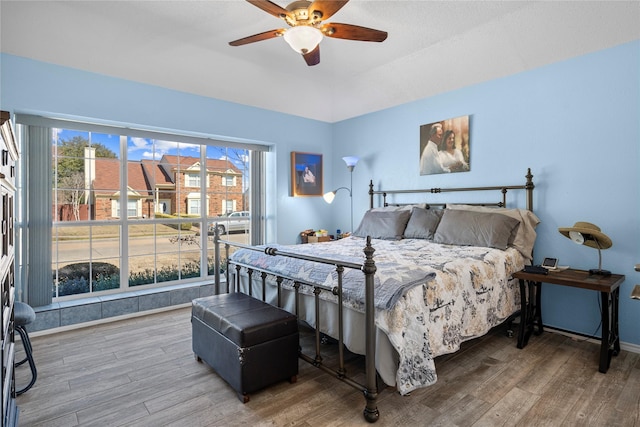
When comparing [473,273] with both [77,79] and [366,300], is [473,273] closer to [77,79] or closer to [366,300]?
[366,300]

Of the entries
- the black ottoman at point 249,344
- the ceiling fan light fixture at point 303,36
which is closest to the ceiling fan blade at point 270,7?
the ceiling fan light fixture at point 303,36

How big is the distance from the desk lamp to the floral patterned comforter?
49cm

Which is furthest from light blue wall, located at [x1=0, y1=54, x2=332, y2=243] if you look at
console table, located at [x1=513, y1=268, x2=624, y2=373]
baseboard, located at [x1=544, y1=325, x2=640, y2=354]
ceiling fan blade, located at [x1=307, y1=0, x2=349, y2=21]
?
baseboard, located at [x1=544, y1=325, x2=640, y2=354]

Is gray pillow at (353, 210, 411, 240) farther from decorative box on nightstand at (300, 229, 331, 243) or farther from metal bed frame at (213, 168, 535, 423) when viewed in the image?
metal bed frame at (213, 168, 535, 423)

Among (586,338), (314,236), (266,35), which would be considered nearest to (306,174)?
(314,236)

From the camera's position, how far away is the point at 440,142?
4117 mm

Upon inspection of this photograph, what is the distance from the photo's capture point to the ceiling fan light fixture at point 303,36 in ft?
7.07

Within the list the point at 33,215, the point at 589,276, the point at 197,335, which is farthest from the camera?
the point at 33,215

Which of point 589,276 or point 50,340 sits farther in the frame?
point 50,340

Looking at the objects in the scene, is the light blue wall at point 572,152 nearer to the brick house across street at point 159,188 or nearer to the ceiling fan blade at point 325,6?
the ceiling fan blade at point 325,6

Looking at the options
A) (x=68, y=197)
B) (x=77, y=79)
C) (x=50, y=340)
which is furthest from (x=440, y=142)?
(x=50, y=340)

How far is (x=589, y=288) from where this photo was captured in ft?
8.26

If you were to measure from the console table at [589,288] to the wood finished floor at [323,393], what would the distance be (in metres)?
0.12

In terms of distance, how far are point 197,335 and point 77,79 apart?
269 cm
